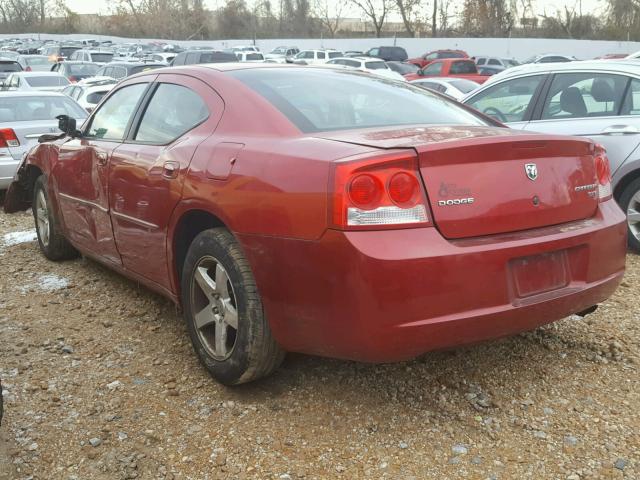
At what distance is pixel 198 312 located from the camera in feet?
11.1

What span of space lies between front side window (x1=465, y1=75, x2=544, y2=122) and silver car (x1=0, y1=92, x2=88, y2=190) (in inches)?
188

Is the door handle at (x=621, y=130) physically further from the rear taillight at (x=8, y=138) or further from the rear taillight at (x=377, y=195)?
the rear taillight at (x=8, y=138)

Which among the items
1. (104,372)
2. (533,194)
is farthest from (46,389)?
(533,194)

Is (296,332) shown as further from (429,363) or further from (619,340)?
(619,340)

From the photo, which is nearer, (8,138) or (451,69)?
(8,138)

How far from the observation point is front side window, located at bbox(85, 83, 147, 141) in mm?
4230

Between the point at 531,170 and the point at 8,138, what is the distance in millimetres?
7133

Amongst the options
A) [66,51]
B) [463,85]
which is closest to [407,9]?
[66,51]

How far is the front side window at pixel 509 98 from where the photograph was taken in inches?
245

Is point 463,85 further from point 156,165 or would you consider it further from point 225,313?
point 225,313

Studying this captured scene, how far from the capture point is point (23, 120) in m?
8.76

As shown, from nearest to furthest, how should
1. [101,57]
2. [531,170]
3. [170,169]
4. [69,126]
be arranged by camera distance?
[531,170]
[170,169]
[69,126]
[101,57]

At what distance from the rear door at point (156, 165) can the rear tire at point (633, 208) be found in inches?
142

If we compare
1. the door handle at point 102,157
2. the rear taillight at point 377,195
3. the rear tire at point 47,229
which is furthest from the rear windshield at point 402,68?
the rear taillight at point 377,195
